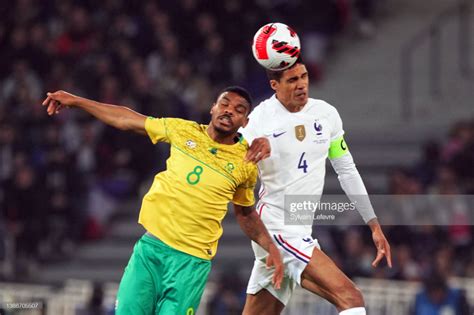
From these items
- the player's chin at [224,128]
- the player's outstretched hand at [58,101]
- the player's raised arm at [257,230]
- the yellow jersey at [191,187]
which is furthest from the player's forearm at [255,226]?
the player's outstretched hand at [58,101]

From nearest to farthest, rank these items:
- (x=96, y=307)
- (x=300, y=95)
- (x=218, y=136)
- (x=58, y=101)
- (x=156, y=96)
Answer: (x=58, y=101) < (x=218, y=136) < (x=300, y=95) < (x=96, y=307) < (x=156, y=96)

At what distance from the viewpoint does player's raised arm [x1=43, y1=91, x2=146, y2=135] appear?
8.68 metres

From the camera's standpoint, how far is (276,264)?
895 cm

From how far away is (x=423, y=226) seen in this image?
1481 centimetres

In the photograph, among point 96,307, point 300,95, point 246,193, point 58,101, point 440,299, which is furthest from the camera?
point 96,307

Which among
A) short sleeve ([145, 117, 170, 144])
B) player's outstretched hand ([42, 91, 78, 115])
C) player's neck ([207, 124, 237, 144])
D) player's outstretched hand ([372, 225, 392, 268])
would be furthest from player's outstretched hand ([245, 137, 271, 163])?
player's outstretched hand ([42, 91, 78, 115])

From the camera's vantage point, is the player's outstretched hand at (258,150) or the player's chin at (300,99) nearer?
the player's outstretched hand at (258,150)

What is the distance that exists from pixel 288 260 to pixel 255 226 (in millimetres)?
467

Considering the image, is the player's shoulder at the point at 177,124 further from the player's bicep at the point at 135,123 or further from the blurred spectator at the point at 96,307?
the blurred spectator at the point at 96,307

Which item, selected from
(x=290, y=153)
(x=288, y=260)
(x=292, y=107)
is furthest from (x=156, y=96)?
(x=288, y=260)

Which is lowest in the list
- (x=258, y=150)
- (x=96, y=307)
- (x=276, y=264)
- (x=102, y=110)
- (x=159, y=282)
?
(x=159, y=282)

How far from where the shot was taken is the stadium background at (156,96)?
55.7 ft

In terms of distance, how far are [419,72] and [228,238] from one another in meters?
3.65

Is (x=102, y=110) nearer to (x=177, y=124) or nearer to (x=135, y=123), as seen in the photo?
(x=135, y=123)
